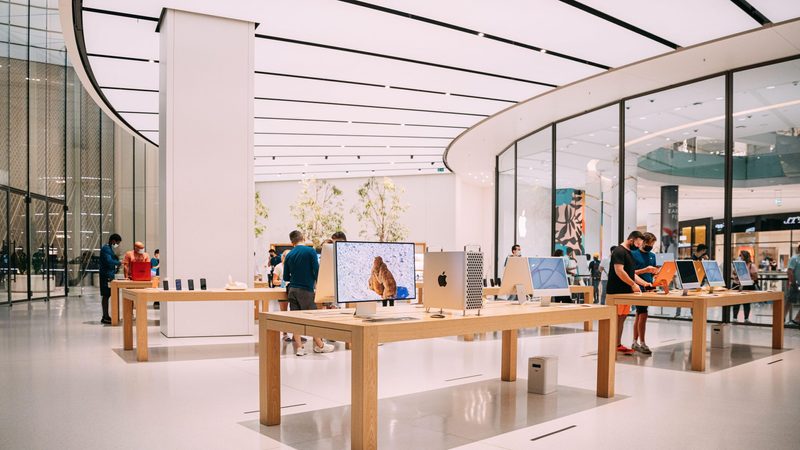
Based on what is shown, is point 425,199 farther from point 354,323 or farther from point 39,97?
point 354,323

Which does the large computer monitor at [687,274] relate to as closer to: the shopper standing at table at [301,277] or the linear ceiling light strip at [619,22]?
the linear ceiling light strip at [619,22]

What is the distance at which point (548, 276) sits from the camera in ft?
19.5

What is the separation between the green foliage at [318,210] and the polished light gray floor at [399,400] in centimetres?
1371

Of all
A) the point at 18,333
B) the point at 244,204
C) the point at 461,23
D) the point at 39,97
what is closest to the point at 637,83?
the point at 461,23

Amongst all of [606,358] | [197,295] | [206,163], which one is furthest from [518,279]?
[206,163]

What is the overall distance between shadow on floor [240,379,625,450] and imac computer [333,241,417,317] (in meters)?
0.81

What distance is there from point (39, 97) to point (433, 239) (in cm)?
1327

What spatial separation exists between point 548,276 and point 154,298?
429cm

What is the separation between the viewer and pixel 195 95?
28.5 ft

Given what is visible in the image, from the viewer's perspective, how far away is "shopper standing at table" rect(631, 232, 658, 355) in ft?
25.9

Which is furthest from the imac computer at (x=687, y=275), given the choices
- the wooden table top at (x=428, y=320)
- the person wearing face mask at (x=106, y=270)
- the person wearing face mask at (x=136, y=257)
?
the person wearing face mask at (x=106, y=270)

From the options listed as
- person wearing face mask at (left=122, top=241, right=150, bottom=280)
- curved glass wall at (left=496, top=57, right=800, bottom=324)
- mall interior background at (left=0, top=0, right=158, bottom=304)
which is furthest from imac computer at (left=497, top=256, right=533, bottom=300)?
mall interior background at (left=0, top=0, right=158, bottom=304)

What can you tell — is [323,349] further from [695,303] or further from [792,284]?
[792,284]

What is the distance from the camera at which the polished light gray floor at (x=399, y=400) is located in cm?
405
